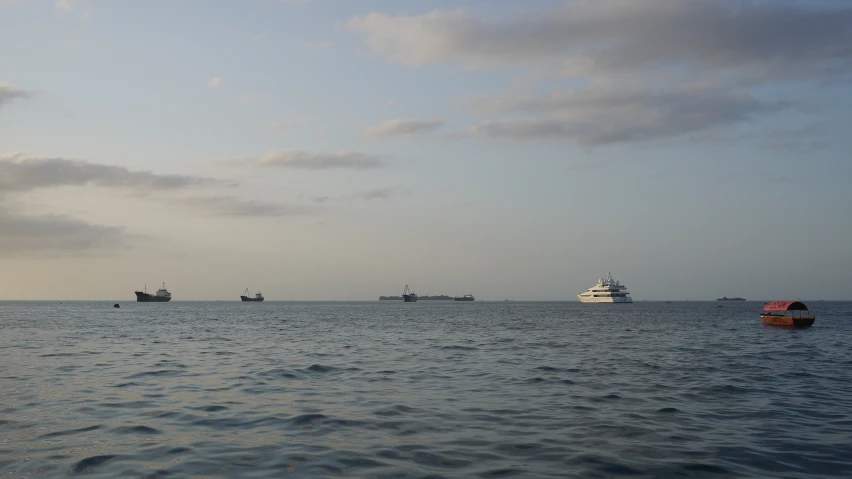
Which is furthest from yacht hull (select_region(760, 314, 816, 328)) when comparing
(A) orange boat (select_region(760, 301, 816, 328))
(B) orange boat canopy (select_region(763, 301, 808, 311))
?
(B) orange boat canopy (select_region(763, 301, 808, 311))

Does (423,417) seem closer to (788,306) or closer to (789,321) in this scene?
(788,306)

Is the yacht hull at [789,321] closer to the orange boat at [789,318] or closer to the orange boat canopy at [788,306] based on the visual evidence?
the orange boat at [789,318]

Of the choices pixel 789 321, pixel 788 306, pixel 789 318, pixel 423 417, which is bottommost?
pixel 423 417

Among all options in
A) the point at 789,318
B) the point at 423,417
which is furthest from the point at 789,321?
the point at 423,417

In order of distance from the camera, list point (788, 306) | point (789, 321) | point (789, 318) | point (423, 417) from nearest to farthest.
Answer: point (423, 417) < point (788, 306) < point (789, 318) < point (789, 321)

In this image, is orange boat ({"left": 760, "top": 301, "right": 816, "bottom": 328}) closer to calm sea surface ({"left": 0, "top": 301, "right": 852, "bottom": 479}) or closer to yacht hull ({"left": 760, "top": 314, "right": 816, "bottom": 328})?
yacht hull ({"left": 760, "top": 314, "right": 816, "bottom": 328})

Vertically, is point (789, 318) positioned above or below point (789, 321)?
above

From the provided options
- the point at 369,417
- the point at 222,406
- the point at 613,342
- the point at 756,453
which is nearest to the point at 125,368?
the point at 222,406

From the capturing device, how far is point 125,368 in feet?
103

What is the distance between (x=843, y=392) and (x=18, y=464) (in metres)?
28.1

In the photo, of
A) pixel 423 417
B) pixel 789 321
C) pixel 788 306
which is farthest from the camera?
pixel 789 321

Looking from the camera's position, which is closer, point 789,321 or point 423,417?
point 423,417

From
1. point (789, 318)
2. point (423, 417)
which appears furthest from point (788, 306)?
point (423, 417)

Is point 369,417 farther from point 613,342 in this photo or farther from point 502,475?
point 613,342
